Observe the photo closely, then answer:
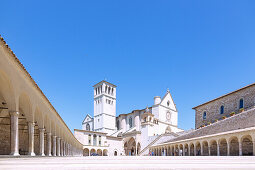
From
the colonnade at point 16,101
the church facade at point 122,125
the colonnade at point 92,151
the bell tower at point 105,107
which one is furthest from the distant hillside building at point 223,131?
the bell tower at point 105,107

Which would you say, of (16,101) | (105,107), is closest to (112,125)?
(105,107)

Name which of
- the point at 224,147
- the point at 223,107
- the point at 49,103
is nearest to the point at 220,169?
the point at 49,103

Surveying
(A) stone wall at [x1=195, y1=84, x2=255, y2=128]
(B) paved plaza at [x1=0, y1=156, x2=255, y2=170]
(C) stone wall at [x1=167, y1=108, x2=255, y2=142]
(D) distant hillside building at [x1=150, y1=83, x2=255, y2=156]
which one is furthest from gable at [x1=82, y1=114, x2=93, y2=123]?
(B) paved plaza at [x1=0, y1=156, x2=255, y2=170]

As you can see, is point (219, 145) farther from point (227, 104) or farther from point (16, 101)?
point (16, 101)

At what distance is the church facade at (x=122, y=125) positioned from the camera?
5509cm

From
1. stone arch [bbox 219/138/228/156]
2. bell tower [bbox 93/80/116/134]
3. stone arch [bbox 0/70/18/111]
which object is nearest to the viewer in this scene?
stone arch [bbox 0/70/18/111]

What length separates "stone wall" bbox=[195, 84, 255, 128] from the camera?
3184cm

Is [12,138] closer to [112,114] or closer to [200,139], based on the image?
[200,139]

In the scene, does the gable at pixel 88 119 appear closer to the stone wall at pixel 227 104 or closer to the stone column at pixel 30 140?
the stone wall at pixel 227 104

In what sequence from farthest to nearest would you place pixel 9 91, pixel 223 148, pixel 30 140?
1. pixel 223 148
2. pixel 30 140
3. pixel 9 91

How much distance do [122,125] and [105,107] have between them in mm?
8656

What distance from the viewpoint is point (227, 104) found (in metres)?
37.1

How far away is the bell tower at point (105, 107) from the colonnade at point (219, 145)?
31320 mm

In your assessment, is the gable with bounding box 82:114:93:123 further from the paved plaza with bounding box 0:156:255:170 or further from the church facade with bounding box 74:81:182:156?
the paved plaza with bounding box 0:156:255:170
